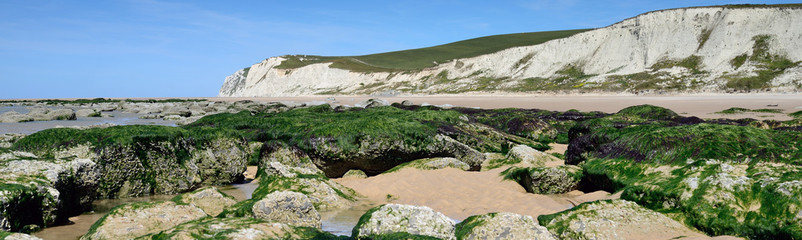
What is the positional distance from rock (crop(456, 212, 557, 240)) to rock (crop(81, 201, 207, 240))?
276 cm

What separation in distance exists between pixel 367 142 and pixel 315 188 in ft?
7.42

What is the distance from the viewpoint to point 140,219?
16.6ft

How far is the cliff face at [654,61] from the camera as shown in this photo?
4738 centimetres

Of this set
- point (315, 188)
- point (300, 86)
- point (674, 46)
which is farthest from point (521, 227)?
point (300, 86)

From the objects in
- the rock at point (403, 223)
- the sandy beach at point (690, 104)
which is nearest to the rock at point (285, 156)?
the rock at point (403, 223)

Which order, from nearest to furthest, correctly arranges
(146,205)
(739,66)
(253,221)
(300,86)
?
(253,221), (146,205), (739,66), (300,86)

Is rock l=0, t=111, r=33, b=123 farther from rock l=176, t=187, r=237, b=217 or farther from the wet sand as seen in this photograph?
rock l=176, t=187, r=237, b=217

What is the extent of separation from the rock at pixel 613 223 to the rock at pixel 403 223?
3.75 feet

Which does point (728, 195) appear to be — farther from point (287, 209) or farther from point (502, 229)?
point (287, 209)

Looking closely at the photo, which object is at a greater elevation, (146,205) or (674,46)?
(674,46)

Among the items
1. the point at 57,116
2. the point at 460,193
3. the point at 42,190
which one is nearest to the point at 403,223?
the point at 460,193

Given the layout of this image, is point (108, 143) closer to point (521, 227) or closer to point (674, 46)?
point (521, 227)

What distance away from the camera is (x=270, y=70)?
108 m

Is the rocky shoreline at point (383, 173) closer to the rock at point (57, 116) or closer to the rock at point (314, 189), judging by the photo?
the rock at point (314, 189)
